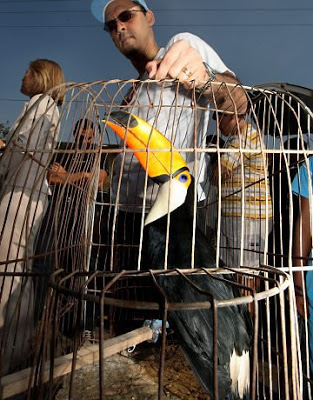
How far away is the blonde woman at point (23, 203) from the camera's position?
30.9 inches

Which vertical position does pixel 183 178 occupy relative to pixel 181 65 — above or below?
below

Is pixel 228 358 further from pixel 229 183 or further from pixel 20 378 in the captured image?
pixel 229 183

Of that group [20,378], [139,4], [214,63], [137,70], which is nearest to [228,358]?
[20,378]

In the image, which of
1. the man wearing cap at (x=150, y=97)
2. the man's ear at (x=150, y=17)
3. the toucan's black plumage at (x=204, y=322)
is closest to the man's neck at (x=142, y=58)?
the man wearing cap at (x=150, y=97)

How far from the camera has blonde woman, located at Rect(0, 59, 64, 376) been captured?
79 cm

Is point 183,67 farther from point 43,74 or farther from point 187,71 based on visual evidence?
point 43,74

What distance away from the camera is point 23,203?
104 cm

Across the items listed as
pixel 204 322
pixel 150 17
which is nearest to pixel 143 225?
pixel 204 322

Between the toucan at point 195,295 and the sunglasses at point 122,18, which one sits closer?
the toucan at point 195,295

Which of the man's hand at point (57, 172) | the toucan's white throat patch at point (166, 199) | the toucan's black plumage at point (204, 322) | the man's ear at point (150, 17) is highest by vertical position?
the man's ear at point (150, 17)

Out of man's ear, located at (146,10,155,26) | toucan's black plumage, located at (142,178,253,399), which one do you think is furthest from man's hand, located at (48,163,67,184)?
man's ear, located at (146,10,155,26)

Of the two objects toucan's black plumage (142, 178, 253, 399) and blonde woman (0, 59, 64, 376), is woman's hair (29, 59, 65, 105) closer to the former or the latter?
blonde woman (0, 59, 64, 376)

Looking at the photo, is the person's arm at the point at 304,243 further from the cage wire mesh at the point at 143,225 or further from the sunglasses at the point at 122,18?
the sunglasses at the point at 122,18

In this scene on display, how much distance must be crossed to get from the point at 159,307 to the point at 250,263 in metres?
0.85
